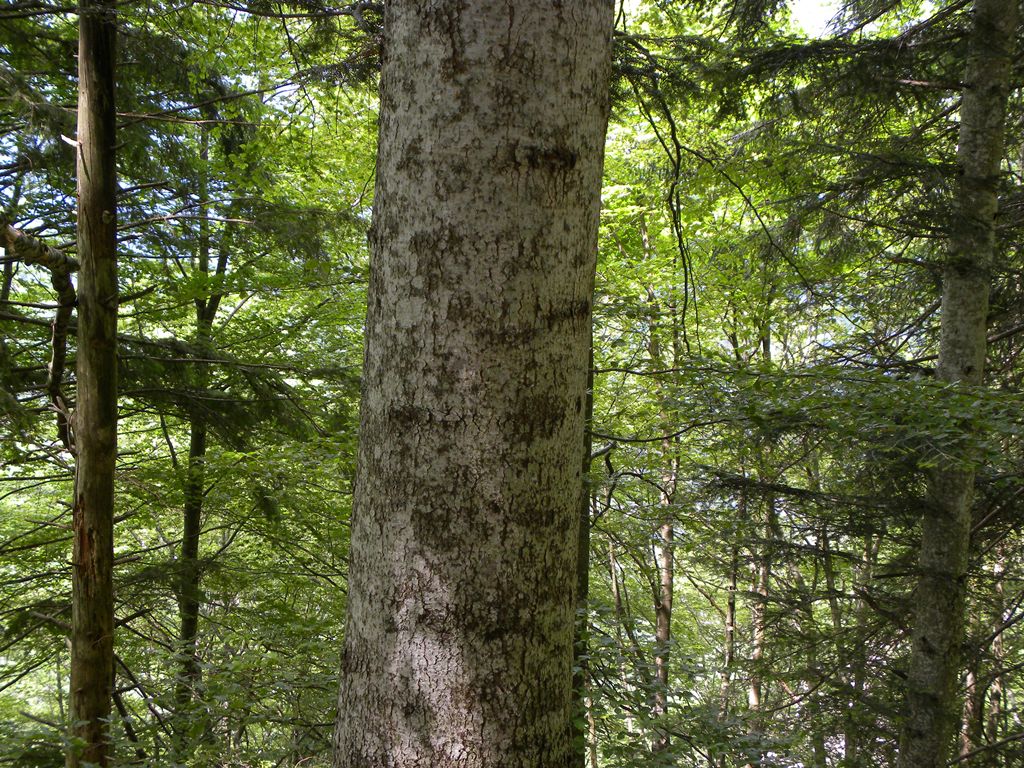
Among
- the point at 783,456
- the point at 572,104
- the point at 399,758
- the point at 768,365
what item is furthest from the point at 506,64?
the point at 783,456

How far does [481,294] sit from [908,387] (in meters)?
3.96

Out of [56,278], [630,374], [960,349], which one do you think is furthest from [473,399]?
[960,349]

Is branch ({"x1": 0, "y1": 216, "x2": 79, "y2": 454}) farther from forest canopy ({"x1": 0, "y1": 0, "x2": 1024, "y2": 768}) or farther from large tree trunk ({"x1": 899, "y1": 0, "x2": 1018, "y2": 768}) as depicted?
large tree trunk ({"x1": 899, "y1": 0, "x2": 1018, "y2": 768})

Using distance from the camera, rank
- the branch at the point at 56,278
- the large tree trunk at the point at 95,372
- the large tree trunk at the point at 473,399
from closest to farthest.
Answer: the large tree trunk at the point at 473,399, the branch at the point at 56,278, the large tree trunk at the point at 95,372

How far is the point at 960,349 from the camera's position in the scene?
565cm

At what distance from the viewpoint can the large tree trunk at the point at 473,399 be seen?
1020 millimetres

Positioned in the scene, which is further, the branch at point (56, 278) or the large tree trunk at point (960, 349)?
the large tree trunk at point (960, 349)

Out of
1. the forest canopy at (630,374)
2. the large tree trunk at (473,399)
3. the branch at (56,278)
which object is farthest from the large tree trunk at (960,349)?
the branch at (56,278)

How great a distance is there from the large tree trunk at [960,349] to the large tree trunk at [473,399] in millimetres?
5608

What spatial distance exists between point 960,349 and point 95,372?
6057 mm

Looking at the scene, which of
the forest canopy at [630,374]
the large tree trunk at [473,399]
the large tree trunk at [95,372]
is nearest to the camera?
the large tree trunk at [473,399]

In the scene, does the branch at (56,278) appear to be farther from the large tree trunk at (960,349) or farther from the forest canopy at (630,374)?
the large tree trunk at (960,349)

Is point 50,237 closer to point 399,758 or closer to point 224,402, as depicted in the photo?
point 224,402

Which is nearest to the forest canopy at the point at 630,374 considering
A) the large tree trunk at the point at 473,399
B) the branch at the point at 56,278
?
the branch at the point at 56,278
